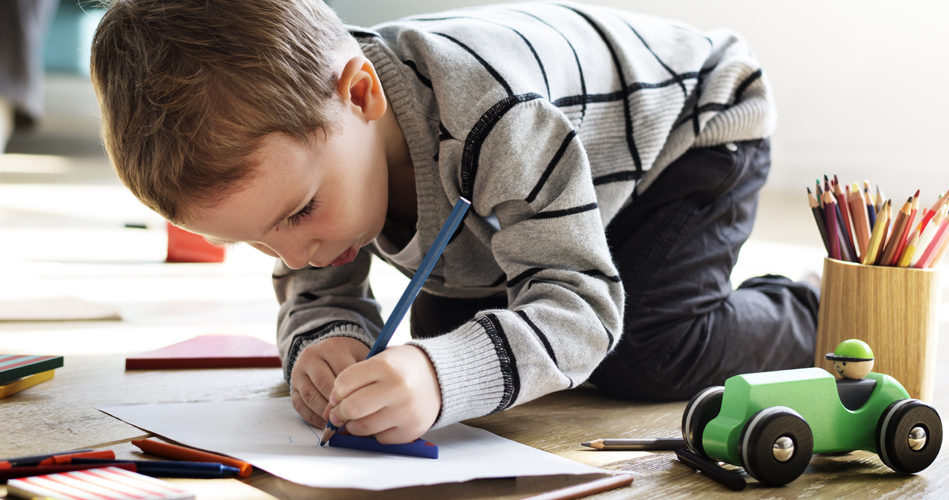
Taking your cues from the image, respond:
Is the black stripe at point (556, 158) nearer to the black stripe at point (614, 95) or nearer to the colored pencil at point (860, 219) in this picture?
the black stripe at point (614, 95)

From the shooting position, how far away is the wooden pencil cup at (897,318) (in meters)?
0.64

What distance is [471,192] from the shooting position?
2.15 ft

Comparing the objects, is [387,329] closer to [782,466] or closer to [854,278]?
[782,466]

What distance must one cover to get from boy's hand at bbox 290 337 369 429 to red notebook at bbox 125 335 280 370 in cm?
17

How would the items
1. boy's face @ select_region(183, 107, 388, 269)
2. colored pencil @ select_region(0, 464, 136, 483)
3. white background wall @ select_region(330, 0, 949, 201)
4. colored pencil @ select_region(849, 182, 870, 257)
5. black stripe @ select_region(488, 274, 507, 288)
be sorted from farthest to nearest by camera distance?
1. white background wall @ select_region(330, 0, 949, 201)
2. black stripe @ select_region(488, 274, 507, 288)
3. colored pencil @ select_region(849, 182, 870, 257)
4. boy's face @ select_region(183, 107, 388, 269)
5. colored pencil @ select_region(0, 464, 136, 483)

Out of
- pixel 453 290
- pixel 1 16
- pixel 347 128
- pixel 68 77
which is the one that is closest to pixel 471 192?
pixel 347 128

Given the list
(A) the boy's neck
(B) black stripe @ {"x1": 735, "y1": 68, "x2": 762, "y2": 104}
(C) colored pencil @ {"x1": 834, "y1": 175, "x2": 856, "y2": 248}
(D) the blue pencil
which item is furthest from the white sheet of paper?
(B) black stripe @ {"x1": 735, "y1": 68, "x2": 762, "y2": 104}

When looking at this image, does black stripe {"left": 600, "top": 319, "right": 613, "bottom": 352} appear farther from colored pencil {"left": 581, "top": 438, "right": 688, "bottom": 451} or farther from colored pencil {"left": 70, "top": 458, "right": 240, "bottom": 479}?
colored pencil {"left": 70, "top": 458, "right": 240, "bottom": 479}

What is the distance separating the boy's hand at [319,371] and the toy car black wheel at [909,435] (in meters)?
0.38

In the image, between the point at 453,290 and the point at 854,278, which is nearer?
the point at 854,278

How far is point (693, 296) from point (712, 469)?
1.06 ft

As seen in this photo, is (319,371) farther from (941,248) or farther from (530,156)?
(941,248)

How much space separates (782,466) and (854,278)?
0.23 metres

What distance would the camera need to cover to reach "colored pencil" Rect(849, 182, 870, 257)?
667 millimetres
